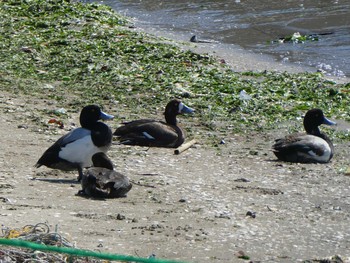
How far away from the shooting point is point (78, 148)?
29.0ft

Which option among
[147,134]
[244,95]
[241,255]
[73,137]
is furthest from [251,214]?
[244,95]

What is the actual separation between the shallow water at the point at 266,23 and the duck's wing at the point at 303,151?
6127 mm

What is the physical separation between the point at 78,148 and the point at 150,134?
1.99m

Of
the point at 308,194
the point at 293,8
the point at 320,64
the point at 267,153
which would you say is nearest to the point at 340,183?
the point at 308,194

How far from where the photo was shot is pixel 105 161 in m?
8.60

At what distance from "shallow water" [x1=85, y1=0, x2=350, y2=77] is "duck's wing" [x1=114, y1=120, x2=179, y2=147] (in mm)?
6360

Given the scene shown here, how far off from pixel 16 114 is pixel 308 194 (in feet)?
14.1

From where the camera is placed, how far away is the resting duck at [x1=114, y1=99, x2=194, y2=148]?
1064 cm

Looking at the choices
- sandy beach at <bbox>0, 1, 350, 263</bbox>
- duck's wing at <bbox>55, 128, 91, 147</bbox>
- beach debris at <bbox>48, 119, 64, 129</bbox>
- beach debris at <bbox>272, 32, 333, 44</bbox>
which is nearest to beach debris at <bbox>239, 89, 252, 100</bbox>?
sandy beach at <bbox>0, 1, 350, 263</bbox>

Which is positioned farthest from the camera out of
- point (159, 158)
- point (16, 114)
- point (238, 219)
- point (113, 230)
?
point (16, 114)

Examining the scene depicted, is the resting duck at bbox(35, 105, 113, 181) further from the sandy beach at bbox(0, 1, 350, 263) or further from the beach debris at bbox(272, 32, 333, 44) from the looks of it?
the beach debris at bbox(272, 32, 333, 44)

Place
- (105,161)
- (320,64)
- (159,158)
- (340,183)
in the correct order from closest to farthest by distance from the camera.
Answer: (105,161) < (340,183) < (159,158) < (320,64)

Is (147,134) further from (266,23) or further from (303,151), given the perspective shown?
(266,23)

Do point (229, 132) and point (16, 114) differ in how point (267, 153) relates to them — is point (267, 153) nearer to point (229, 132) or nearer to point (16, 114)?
point (229, 132)
